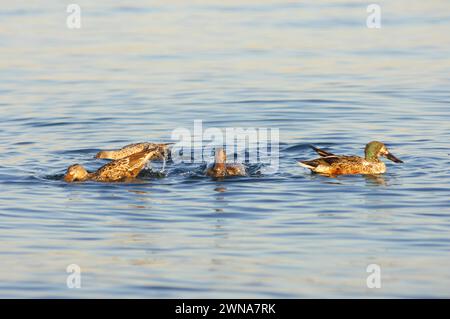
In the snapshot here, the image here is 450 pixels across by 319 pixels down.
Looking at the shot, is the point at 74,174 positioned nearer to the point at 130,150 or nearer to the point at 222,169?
the point at 130,150

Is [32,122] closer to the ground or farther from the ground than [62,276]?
farther from the ground

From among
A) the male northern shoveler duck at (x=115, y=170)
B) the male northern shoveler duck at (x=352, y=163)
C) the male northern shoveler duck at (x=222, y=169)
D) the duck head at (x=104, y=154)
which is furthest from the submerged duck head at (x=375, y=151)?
the duck head at (x=104, y=154)

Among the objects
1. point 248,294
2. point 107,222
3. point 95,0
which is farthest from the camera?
point 95,0

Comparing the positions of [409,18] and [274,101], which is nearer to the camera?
[274,101]

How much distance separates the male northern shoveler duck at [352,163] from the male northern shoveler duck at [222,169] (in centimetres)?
79

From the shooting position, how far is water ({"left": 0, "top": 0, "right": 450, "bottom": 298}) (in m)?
9.83

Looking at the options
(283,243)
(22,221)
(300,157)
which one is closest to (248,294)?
(283,243)

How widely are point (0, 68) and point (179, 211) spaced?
33.0 ft

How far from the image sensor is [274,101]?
59.9 feet

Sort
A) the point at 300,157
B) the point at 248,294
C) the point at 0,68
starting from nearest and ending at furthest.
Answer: the point at 248,294 → the point at 300,157 → the point at 0,68

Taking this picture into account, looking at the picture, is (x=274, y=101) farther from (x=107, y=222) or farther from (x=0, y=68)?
(x=107, y=222)

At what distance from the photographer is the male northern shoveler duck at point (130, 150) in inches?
588

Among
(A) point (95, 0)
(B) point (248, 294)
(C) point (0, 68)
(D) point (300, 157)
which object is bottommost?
(B) point (248, 294)

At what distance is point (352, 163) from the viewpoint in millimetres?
13906
